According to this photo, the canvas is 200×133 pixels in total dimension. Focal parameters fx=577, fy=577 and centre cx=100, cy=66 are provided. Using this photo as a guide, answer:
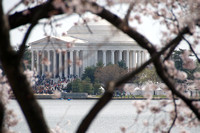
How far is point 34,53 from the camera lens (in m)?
142

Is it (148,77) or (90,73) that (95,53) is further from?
(148,77)

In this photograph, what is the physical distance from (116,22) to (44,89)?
97.7 metres

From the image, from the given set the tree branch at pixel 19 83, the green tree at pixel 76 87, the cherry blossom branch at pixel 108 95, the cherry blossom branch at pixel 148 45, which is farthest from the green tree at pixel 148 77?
the tree branch at pixel 19 83

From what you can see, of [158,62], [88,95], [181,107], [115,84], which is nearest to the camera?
[115,84]

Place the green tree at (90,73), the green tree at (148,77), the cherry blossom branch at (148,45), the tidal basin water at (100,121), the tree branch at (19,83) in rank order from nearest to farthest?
the tree branch at (19,83) < the cherry blossom branch at (148,45) < the tidal basin water at (100,121) < the green tree at (148,77) < the green tree at (90,73)

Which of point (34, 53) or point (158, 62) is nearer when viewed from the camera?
point (158, 62)

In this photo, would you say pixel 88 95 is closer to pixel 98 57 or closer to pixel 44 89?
pixel 44 89

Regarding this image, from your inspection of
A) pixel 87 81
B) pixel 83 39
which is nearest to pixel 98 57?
pixel 83 39

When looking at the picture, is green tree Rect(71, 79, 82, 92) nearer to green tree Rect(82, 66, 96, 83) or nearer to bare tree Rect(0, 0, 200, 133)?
green tree Rect(82, 66, 96, 83)

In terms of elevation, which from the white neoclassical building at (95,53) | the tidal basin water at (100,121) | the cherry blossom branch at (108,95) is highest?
the cherry blossom branch at (108,95)

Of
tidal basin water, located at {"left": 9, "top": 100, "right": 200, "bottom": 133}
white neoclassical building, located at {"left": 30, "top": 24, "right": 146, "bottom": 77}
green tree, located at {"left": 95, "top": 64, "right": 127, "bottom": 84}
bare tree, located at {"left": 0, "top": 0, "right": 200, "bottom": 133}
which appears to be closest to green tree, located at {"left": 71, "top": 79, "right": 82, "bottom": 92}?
green tree, located at {"left": 95, "top": 64, "right": 127, "bottom": 84}

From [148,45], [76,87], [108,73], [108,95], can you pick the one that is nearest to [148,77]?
[108,73]

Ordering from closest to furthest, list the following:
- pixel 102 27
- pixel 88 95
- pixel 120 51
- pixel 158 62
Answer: pixel 158 62 → pixel 88 95 → pixel 120 51 → pixel 102 27

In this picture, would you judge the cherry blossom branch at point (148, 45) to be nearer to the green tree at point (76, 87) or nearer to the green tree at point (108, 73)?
the green tree at point (76, 87)
